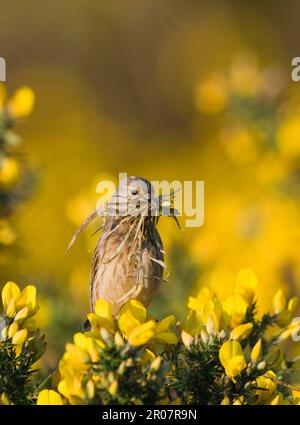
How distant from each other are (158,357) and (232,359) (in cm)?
18

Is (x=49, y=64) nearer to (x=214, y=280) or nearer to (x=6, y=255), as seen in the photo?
(x=214, y=280)

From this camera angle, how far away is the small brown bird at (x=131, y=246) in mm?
2078

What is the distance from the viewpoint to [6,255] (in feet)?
9.77

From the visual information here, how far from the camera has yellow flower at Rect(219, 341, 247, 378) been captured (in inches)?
73.3

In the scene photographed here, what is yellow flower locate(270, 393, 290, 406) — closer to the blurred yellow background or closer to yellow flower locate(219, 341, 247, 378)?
yellow flower locate(219, 341, 247, 378)

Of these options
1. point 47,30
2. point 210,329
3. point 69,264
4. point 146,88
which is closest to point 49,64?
point 47,30

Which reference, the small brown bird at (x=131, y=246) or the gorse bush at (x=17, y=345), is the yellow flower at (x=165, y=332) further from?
the gorse bush at (x=17, y=345)

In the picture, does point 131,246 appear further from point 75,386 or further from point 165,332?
point 75,386

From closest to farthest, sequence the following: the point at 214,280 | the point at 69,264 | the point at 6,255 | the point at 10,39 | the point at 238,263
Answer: the point at 6,255, the point at 214,280, the point at 238,263, the point at 69,264, the point at 10,39

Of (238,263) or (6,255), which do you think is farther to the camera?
(238,263)

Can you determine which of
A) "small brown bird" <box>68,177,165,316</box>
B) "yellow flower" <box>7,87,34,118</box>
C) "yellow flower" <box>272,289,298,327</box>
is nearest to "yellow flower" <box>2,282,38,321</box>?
"small brown bird" <box>68,177,165,316</box>

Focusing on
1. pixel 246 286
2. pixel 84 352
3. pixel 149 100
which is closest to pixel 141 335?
pixel 84 352

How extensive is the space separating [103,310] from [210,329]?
0.27 metres

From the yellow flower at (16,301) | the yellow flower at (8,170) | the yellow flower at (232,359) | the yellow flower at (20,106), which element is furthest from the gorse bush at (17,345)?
the yellow flower at (20,106)
